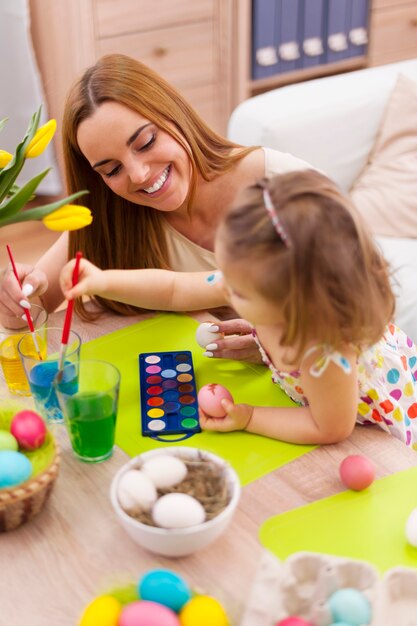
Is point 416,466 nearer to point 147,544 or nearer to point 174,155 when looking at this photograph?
point 147,544

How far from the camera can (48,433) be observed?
961mm

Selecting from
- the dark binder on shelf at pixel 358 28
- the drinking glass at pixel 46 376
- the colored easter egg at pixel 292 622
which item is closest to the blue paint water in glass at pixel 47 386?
the drinking glass at pixel 46 376

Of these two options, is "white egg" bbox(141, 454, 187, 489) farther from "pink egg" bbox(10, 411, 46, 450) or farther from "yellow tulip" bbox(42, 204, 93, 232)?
"yellow tulip" bbox(42, 204, 93, 232)

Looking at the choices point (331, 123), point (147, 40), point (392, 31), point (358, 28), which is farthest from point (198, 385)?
point (392, 31)

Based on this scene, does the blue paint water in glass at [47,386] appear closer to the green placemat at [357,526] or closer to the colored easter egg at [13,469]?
the colored easter egg at [13,469]

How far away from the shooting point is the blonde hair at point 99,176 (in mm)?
1283

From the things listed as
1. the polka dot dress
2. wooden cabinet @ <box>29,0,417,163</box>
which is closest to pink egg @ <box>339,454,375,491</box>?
the polka dot dress

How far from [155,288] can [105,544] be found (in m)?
0.47

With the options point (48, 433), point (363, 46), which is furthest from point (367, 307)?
point (363, 46)

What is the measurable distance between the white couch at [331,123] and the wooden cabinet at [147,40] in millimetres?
1007

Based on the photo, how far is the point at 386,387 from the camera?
3.97 feet

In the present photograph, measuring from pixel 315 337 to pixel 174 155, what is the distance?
1.78 feet

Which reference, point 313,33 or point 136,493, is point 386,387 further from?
point 313,33

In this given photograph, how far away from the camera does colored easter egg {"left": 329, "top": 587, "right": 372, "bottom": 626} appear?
2.42 ft
